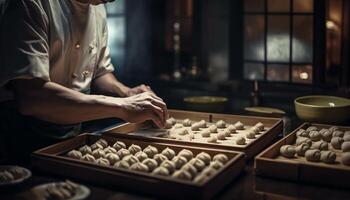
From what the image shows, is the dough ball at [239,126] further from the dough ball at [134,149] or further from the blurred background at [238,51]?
the blurred background at [238,51]

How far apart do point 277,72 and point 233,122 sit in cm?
207

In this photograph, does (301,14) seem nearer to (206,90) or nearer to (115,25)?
(206,90)

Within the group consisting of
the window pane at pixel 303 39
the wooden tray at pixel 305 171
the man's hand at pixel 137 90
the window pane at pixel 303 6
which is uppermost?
the window pane at pixel 303 6

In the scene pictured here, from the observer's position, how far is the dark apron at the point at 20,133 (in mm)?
2676

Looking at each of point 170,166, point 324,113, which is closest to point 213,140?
point 170,166

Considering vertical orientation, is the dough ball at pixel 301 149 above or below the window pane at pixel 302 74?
below

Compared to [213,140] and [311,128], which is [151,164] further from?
[311,128]

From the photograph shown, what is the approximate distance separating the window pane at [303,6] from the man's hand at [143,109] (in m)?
2.70

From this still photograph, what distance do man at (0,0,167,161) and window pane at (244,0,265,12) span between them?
2378mm

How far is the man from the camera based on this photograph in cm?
240

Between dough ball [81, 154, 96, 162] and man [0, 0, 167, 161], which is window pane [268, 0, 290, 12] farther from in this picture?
dough ball [81, 154, 96, 162]

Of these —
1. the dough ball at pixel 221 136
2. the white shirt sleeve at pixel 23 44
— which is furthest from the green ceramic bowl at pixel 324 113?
the white shirt sleeve at pixel 23 44

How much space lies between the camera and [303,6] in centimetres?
489

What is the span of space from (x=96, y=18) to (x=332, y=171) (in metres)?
1.81
